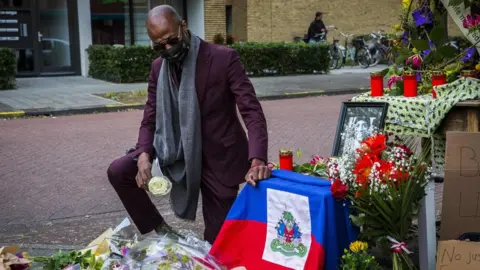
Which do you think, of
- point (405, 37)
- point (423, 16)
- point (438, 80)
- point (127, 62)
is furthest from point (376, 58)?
point (438, 80)

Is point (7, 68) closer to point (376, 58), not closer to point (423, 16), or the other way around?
point (423, 16)

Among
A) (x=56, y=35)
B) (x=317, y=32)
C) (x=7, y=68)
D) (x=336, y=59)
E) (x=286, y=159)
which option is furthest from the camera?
(x=336, y=59)

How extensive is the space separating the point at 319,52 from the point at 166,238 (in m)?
16.4

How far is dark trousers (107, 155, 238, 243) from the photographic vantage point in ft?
13.3

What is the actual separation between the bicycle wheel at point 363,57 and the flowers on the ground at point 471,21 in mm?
18654

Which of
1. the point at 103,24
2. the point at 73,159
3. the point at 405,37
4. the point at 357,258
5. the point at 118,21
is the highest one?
the point at 118,21

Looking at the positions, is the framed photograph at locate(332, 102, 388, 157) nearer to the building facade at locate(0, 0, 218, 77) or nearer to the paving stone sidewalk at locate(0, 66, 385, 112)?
the paving stone sidewalk at locate(0, 66, 385, 112)

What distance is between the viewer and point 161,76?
411 centimetres

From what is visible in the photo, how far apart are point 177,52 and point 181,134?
0.50 meters

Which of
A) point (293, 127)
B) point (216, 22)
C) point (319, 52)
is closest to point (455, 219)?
point (293, 127)

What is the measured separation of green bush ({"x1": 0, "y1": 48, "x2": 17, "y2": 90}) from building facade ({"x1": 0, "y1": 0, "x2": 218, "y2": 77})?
302 cm

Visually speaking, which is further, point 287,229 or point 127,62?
point 127,62

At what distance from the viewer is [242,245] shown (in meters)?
3.90

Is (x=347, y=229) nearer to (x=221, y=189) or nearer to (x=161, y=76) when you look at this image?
(x=221, y=189)
